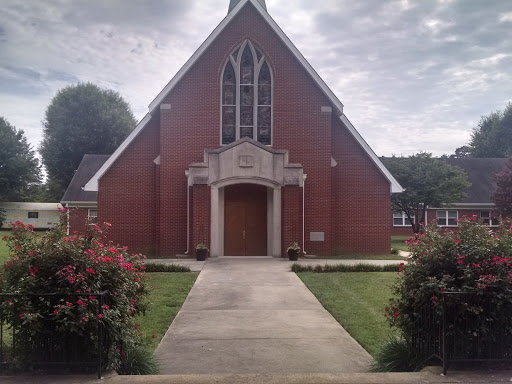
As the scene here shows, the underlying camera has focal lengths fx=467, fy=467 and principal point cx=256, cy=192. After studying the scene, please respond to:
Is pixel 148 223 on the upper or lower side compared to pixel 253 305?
upper

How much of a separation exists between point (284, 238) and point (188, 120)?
22.2 feet

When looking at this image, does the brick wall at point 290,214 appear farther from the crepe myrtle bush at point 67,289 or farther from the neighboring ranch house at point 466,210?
the neighboring ranch house at point 466,210

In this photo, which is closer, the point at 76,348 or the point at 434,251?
the point at 76,348

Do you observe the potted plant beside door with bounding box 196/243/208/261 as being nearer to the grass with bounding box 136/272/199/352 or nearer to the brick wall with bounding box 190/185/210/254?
the brick wall with bounding box 190/185/210/254

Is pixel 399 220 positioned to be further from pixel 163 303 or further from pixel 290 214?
pixel 163 303

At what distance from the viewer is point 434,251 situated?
6258mm

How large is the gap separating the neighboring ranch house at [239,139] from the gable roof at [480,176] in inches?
810

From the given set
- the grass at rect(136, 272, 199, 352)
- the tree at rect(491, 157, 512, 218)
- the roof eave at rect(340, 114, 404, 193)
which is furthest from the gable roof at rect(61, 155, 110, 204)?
the tree at rect(491, 157, 512, 218)

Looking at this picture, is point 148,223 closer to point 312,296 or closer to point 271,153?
point 271,153

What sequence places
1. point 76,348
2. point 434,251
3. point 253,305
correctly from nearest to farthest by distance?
point 76,348, point 434,251, point 253,305

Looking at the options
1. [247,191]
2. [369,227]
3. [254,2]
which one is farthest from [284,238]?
[254,2]

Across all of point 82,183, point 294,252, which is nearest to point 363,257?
point 294,252

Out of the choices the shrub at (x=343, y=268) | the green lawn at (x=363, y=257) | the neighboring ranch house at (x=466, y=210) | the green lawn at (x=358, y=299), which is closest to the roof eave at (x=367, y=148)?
the green lawn at (x=363, y=257)

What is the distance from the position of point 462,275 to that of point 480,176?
40.4m
